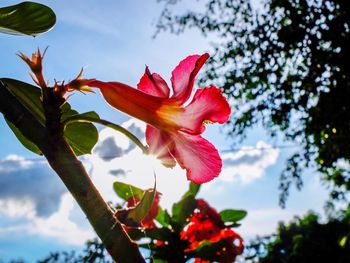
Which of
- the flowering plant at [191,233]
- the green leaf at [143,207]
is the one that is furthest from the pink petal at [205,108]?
the flowering plant at [191,233]

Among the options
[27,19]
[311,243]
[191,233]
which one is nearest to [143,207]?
[27,19]

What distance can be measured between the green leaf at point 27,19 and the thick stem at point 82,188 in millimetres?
265

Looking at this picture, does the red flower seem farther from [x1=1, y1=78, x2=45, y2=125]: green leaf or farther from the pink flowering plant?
[x1=1, y1=78, x2=45, y2=125]: green leaf

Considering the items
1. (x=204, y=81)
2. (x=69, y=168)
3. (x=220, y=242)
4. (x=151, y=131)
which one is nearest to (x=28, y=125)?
(x=69, y=168)

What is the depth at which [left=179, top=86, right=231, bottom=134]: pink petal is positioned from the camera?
52 cm

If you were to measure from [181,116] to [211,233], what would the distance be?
50.7 inches

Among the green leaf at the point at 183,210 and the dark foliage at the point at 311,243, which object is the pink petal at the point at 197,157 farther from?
the dark foliage at the point at 311,243

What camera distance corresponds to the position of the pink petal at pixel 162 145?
0.48m

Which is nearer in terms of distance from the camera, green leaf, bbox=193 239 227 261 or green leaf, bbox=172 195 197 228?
green leaf, bbox=193 239 227 261

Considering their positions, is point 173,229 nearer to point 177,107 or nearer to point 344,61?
point 177,107

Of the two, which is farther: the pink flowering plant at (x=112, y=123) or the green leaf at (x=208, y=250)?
the green leaf at (x=208, y=250)

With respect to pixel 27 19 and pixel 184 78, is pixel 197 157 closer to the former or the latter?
pixel 184 78

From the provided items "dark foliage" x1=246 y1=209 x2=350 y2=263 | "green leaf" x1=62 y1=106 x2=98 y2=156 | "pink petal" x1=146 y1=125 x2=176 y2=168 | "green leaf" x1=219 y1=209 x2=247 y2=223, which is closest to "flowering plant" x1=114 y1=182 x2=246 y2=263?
"green leaf" x1=219 y1=209 x2=247 y2=223

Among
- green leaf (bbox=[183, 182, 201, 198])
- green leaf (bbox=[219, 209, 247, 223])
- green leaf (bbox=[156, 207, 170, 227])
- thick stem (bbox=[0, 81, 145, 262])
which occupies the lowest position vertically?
thick stem (bbox=[0, 81, 145, 262])
